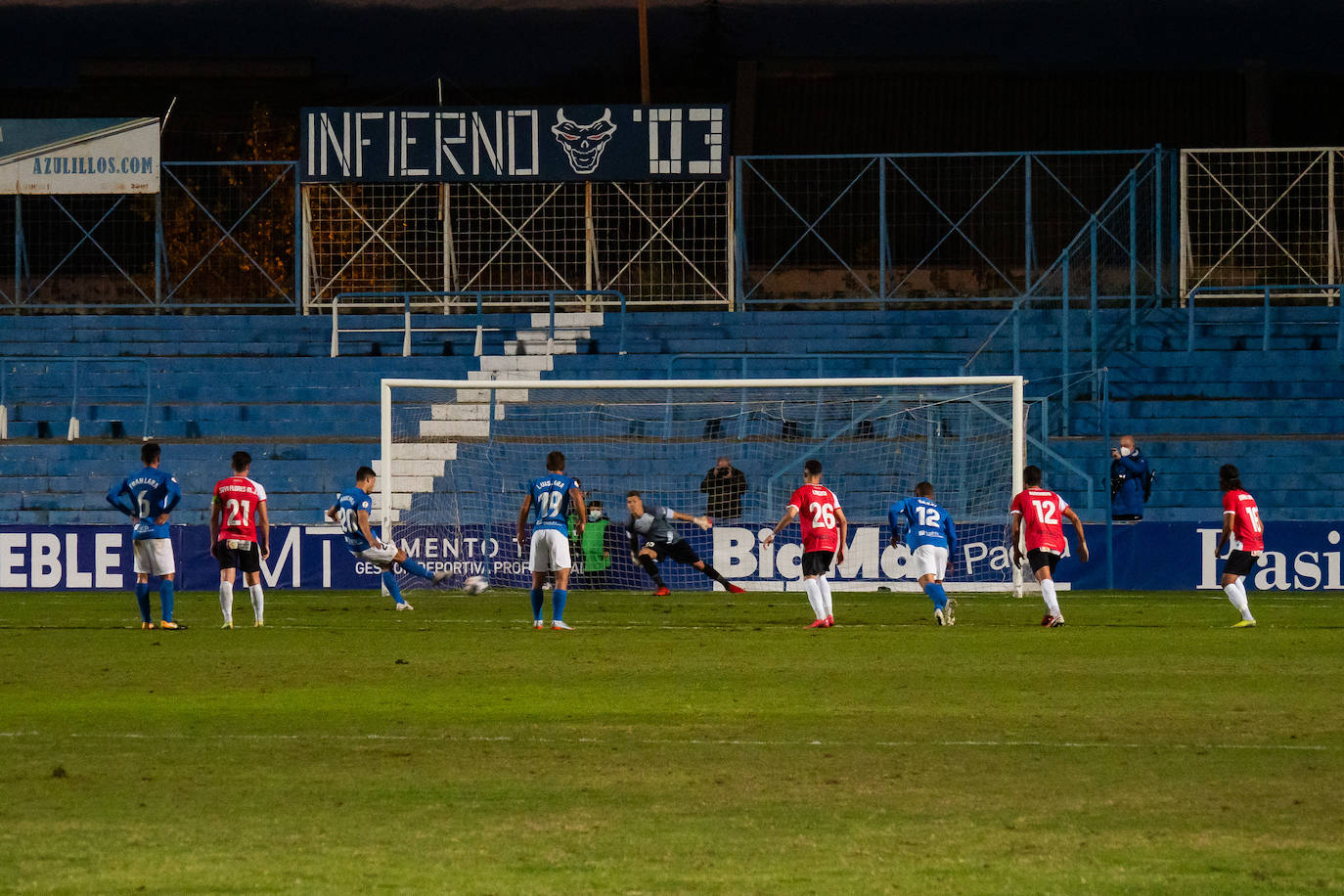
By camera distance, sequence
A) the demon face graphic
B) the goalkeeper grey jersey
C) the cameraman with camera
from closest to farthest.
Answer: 1. the goalkeeper grey jersey
2. the cameraman with camera
3. the demon face graphic

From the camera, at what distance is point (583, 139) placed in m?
30.0

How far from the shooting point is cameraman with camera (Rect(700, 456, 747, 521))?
23.5 m

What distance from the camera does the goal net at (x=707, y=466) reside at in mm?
22438

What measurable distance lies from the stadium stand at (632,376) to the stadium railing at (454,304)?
0.24 m

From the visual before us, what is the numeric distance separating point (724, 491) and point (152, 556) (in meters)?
9.25

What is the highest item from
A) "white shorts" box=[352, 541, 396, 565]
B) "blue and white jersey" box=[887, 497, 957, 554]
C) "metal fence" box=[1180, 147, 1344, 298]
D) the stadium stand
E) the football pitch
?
"metal fence" box=[1180, 147, 1344, 298]

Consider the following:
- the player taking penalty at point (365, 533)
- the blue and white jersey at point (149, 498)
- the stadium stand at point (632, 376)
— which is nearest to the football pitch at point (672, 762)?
the blue and white jersey at point (149, 498)

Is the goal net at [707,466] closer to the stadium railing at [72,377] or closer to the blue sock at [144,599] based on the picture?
the stadium railing at [72,377]

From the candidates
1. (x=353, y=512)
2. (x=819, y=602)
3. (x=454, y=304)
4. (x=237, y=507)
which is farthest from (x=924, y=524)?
(x=454, y=304)

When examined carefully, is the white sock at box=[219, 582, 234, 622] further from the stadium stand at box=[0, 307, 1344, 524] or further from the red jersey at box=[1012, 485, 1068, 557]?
the stadium stand at box=[0, 307, 1344, 524]

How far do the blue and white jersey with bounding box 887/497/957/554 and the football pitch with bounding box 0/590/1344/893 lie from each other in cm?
189

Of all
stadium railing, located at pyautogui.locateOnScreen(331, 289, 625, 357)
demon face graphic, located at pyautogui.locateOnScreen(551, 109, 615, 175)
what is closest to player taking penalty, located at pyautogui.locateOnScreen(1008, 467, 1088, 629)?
stadium railing, located at pyautogui.locateOnScreen(331, 289, 625, 357)

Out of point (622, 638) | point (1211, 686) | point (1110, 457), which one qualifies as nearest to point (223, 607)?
point (622, 638)

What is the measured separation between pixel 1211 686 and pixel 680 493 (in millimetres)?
13508
